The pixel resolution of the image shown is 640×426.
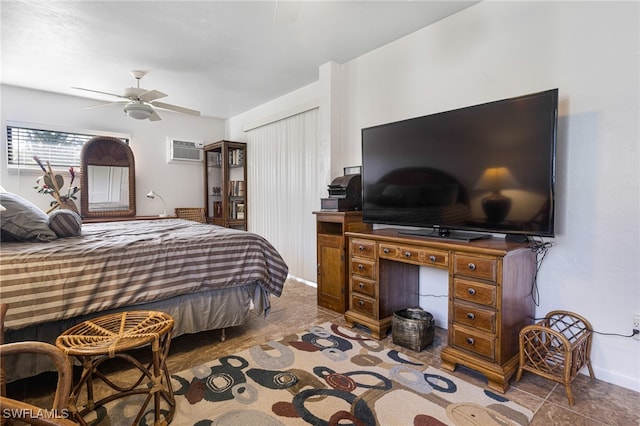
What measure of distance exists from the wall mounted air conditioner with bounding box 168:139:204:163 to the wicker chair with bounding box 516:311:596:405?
502cm

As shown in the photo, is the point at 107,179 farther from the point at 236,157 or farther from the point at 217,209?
the point at 236,157

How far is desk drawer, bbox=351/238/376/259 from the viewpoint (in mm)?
2468

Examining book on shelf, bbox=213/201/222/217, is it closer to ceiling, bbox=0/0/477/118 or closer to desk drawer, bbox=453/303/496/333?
ceiling, bbox=0/0/477/118

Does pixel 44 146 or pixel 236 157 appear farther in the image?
pixel 236 157

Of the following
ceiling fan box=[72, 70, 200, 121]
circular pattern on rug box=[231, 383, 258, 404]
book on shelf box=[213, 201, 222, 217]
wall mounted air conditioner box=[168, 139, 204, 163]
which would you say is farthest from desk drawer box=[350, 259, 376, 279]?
wall mounted air conditioner box=[168, 139, 204, 163]

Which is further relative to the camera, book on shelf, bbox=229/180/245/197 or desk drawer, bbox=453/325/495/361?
book on shelf, bbox=229/180/245/197

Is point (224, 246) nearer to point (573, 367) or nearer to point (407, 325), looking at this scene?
point (407, 325)

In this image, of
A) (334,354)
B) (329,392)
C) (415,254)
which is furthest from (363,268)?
(329,392)

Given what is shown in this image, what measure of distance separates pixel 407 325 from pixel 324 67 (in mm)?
2671

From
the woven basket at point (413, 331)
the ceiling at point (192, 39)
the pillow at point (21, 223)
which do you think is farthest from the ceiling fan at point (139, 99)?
the woven basket at point (413, 331)

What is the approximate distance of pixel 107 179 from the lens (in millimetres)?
4488

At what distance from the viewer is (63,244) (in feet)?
6.37

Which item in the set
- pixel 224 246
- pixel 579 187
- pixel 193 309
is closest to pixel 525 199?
pixel 579 187

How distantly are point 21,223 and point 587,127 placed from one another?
11.4ft
